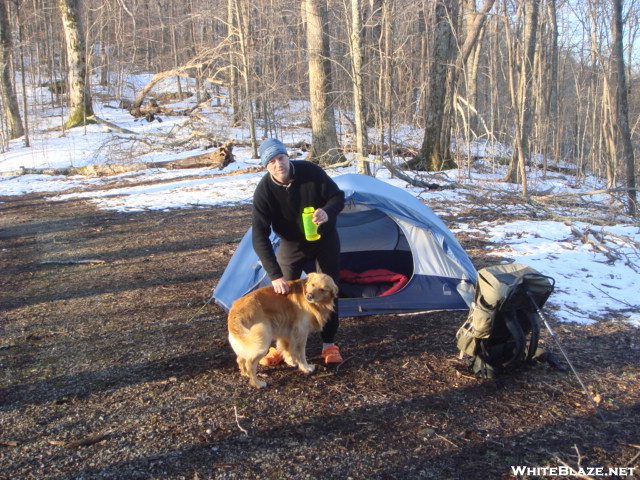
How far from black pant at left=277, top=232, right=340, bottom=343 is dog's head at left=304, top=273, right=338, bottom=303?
0.20m

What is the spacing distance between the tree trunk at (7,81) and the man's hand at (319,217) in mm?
22636

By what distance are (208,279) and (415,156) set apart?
10.1 meters

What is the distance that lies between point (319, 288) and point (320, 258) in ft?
1.30

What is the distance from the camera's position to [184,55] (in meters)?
34.9

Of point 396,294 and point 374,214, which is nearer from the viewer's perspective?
point 396,294

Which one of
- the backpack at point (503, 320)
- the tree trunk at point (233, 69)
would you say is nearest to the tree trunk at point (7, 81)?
the tree trunk at point (233, 69)

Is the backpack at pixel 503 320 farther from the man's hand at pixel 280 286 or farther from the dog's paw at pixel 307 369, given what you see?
the man's hand at pixel 280 286

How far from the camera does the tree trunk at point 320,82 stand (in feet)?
40.7

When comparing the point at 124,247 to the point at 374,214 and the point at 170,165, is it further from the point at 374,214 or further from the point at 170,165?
the point at 170,165

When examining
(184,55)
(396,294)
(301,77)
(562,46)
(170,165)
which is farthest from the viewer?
(184,55)

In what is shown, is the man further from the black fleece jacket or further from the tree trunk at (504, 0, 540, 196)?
the tree trunk at (504, 0, 540, 196)

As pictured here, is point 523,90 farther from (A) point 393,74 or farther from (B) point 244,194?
(B) point 244,194

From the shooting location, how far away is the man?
3.69 m

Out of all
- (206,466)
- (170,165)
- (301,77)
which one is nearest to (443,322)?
(206,466)
